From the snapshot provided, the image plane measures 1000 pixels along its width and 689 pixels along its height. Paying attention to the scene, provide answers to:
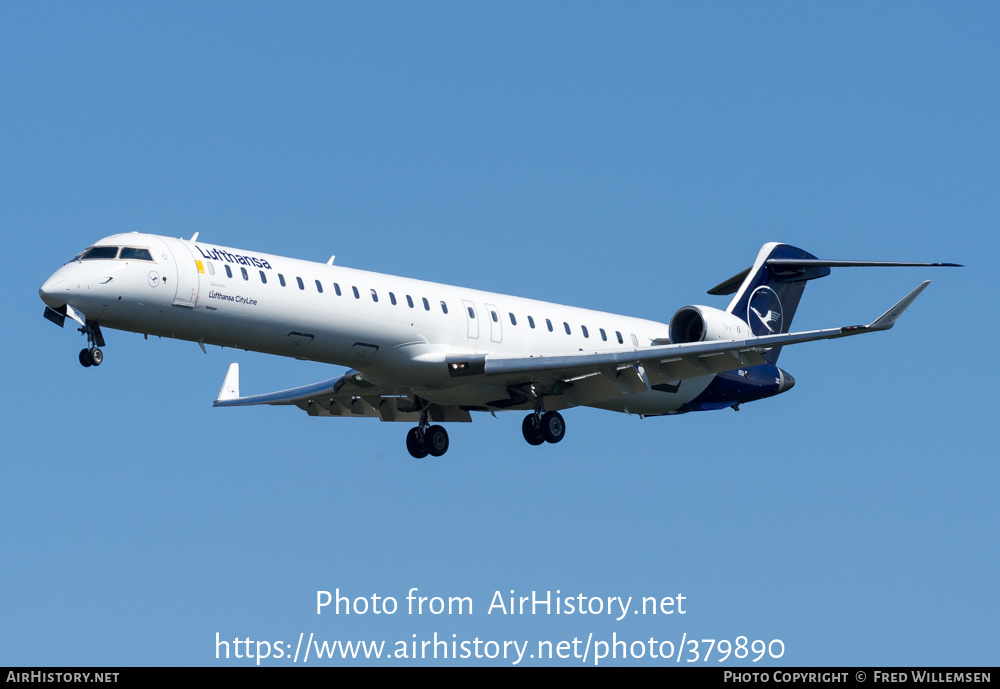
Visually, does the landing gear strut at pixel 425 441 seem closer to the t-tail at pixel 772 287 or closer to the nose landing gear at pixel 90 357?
the t-tail at pixel 772 287

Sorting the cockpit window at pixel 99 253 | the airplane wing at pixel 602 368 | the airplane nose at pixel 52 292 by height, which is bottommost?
the airplane nose at pixel 52 292

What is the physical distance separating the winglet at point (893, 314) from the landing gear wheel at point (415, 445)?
960 centimetres

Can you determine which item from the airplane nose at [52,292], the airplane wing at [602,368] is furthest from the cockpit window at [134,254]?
the airplane wing at [602,368]

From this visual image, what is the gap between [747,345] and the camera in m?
27.7

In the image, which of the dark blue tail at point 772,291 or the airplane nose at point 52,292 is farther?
the dark blue tail at point 772,291

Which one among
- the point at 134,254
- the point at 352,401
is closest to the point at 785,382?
the point at 352,401

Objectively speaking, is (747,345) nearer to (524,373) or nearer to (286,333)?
(524,373)

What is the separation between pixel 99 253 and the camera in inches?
981

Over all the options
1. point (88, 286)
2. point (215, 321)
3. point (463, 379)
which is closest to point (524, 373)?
point (463, 379)

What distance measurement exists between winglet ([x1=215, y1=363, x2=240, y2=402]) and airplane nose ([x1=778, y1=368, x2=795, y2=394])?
40.4 feet

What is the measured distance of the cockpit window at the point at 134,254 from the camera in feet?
81.4

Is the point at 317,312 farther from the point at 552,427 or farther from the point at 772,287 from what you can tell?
the point at 772,287

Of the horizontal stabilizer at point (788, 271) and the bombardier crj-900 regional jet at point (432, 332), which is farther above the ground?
the horizontal stabilizer at point (788, 271)

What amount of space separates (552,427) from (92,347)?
9499 mm
